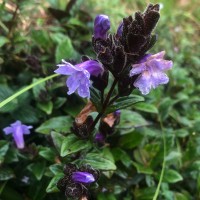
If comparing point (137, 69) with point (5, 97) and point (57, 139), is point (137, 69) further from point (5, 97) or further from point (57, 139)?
point (5, 97)

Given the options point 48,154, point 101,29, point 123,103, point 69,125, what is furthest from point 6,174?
point 101,29

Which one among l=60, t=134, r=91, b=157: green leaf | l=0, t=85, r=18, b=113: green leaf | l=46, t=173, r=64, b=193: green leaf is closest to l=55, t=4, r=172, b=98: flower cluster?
l=60, t=134, r=91, b=157: green leaf

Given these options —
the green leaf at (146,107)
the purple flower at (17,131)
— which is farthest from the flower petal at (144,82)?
the green leaf at (146,107)

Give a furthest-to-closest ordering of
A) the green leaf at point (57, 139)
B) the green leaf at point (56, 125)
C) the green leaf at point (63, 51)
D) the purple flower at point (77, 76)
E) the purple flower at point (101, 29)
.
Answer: the green leaf at point (63, 51), the green leaf at point (56, 125), the green leaf at point (57, 139), the purple flower at point (101, 29), the purple flower at point (77, 76)

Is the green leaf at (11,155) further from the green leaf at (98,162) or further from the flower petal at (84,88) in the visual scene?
the flower petal at (84,88)

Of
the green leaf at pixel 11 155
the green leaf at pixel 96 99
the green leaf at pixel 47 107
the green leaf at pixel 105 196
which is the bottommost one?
the green leaf at pixel 105 196

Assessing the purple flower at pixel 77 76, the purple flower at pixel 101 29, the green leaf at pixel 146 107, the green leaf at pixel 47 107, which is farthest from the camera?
the green leaf at pixel 146 107

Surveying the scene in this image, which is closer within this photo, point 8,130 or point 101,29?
point 101,29

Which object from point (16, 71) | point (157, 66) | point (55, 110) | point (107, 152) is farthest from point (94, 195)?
point (16, 71)
